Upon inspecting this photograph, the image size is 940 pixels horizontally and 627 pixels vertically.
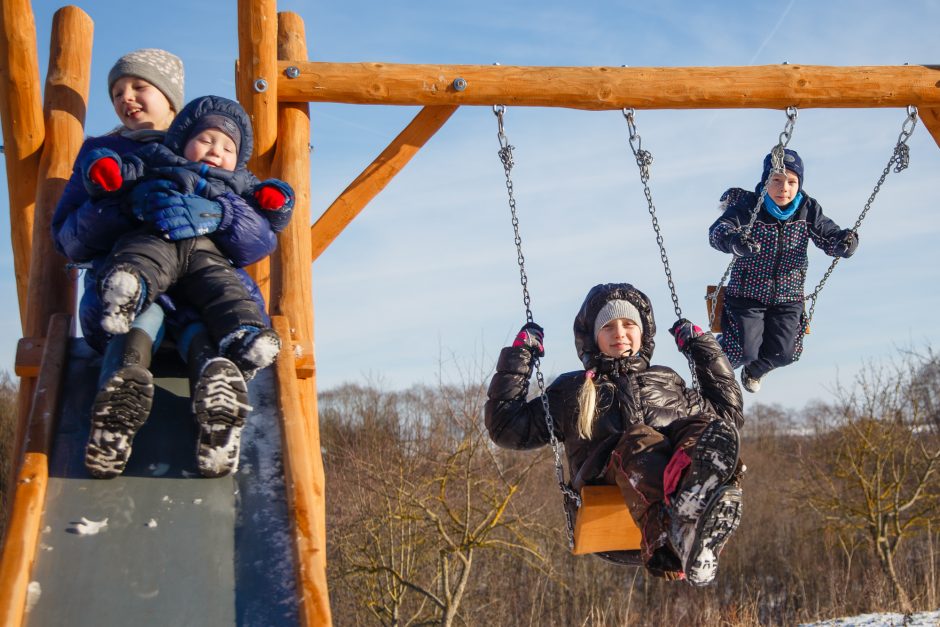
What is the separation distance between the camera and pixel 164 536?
2.98 metres

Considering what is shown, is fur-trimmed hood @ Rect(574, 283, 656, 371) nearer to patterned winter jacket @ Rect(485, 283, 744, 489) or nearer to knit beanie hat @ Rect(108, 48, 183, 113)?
patterned winter jacket @ Rect(485, 283, 744, 489)

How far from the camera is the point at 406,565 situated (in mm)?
20000

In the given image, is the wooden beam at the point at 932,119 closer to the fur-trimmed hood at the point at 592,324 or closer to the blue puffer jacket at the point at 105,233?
the fur-trimmed hood at the point at 592,324

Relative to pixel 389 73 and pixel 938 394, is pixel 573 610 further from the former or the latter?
pixel 389 73

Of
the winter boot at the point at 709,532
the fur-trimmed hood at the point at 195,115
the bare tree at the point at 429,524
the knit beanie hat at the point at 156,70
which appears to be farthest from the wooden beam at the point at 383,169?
the bare tree at the point at 429,524

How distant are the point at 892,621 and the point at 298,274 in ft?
42.4

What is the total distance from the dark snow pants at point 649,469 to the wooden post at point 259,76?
2.31 metres

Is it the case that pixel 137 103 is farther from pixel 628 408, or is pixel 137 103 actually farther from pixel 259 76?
pixel 628 408

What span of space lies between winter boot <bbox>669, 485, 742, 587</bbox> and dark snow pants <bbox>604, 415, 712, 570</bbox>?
0.21 meters

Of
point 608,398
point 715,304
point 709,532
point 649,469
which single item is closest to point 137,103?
point 608,398

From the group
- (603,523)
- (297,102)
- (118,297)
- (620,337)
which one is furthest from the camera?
(297,102)

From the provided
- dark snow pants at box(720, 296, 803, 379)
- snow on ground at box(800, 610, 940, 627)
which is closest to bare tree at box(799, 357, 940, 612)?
snow on ground at box(800, 610, 940, 627)

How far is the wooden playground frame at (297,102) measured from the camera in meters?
4.28

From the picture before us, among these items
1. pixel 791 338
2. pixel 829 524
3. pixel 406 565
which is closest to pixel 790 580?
pixel 829 524
